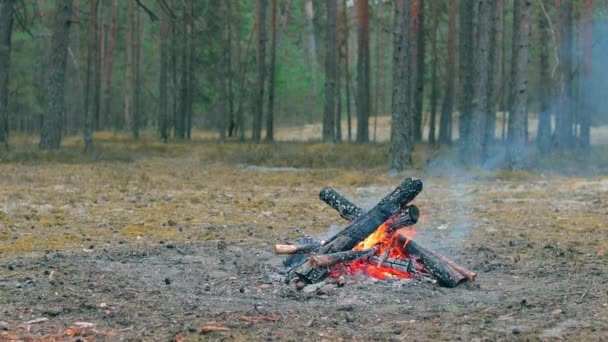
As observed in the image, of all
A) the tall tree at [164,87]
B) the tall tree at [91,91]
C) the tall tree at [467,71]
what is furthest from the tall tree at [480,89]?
the tall tree at [164,87]

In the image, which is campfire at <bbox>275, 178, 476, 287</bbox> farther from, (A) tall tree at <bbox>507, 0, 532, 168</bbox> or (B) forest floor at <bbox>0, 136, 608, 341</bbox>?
Answer: (A) tall tree at <bbox>507, 0, 532, 168</bbox>

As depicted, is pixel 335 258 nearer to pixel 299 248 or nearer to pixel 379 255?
pixel 379 255

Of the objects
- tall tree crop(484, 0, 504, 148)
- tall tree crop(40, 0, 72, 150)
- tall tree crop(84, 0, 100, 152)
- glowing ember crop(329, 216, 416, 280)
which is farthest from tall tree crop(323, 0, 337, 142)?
glowing ember crop(329, 216, 416, 280)

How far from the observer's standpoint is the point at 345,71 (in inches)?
1665

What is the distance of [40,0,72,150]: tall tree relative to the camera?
2384cm

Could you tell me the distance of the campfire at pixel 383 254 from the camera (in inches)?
290

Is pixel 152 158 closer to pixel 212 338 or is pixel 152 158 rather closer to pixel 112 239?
pixel 112 239

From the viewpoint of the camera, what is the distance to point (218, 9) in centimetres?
4197

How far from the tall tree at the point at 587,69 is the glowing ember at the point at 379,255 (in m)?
23.0

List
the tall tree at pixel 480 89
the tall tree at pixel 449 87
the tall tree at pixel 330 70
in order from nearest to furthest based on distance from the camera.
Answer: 1. the tall tree at pixel 480 89
2. the tall tree at pixel 330 70
3. the tall tree at pixel 449 87

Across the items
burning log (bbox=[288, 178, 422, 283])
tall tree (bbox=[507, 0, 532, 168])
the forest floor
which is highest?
tall tree (bbox=[507, 0, 532, 168])

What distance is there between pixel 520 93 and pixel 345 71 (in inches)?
904

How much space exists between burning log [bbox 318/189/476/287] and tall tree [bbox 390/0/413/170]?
472 inches

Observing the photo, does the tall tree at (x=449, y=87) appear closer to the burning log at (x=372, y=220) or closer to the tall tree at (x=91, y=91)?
the tall tree at (x=91, y=91)
